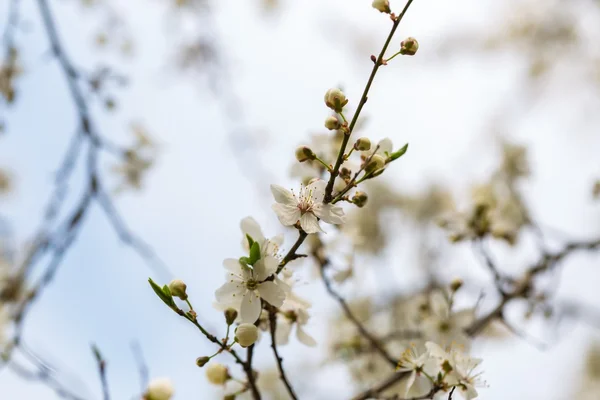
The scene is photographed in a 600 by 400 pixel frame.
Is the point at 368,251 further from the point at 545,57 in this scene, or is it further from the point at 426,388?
the point at 545,57

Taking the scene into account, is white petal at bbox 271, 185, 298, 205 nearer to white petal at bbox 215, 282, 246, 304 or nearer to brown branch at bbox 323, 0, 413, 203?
brown branch at bbox 323, 0, 413, 203

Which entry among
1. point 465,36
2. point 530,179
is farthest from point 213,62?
point 465,36

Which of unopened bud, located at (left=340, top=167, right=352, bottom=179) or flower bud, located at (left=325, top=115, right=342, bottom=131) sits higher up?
flower bud, located at (left=325, top=115, right=342, bottom=131)

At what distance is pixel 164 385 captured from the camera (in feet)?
3.48

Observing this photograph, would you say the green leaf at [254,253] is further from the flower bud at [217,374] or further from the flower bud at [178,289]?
the flower bud at [217,374]

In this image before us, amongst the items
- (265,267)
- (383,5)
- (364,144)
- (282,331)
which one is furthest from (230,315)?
(383,5)

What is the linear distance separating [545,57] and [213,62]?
5.01 meters

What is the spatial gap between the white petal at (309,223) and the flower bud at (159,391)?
488mm

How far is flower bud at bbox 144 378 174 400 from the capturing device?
1047 mm

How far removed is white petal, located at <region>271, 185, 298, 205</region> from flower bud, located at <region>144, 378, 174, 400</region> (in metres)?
0.50

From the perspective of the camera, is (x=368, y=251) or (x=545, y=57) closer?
(x=368, y=251)

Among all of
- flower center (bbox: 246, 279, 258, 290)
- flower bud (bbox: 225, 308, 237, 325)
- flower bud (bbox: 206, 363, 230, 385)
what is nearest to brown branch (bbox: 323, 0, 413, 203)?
flower center (bbox: 246, 279, 258, 290)

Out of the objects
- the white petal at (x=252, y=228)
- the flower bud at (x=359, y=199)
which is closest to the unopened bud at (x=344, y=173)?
the flower bud at (x=359, y=199)

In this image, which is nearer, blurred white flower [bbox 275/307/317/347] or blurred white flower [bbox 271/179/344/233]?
blurred white flower [bbox 271/179/344/233]
